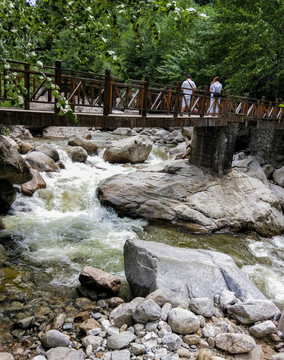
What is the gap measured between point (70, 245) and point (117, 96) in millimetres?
4819

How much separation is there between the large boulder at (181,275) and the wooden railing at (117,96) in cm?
375

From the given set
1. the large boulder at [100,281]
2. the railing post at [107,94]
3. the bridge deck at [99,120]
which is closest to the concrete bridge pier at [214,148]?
the bridge deck at [99,120]

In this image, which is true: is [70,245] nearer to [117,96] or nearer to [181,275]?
[181,275]

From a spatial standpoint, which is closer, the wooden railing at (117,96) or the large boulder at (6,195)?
the wooden railing at (117,96)

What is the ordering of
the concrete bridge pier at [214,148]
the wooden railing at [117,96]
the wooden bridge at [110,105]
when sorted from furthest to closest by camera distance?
the concrete bridge pier at [214,148] → the wooden railing at [117,96] → the wooden bridge at [110,105]

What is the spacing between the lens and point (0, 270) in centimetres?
725

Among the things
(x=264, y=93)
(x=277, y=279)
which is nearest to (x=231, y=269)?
(x=277, y=279)

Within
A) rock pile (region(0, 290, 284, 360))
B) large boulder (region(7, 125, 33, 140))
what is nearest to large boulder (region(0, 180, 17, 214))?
rock pile (region(0, 290, 284, 360))

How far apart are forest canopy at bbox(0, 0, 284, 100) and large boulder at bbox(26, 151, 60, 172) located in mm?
4946

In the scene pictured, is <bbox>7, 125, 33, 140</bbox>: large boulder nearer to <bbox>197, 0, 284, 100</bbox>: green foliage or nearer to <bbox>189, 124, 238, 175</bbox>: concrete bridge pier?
<bbox>189, 124, 238, 175</bbox>: concrete bridge pier

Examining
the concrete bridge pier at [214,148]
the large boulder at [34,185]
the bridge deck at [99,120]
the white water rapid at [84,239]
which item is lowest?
the white water rapid at [84,239]

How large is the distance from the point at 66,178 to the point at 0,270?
7214mm

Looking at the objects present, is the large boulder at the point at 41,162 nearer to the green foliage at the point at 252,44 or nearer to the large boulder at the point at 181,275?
the large boulder at the point at 181,275

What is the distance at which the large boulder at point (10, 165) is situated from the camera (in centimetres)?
966
